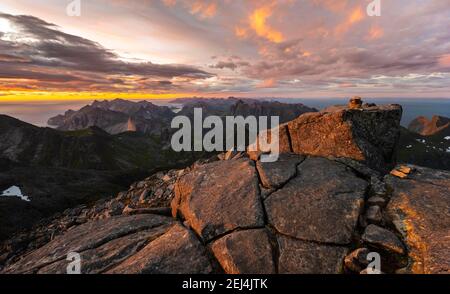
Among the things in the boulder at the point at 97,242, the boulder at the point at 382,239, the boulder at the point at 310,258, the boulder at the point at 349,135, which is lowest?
the boulder at the point at 97,242

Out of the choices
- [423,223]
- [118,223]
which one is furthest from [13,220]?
[423,223]

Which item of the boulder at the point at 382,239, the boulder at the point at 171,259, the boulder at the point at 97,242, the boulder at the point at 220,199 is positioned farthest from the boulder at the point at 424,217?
the boulder at the point at 97,242

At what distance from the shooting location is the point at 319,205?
1247 cm

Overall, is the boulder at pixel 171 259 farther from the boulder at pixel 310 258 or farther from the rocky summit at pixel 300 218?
the boulder at pixel 310 258

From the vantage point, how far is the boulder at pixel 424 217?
374 inches

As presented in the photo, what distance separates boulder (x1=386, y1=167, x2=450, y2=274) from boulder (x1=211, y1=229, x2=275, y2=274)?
5292mm

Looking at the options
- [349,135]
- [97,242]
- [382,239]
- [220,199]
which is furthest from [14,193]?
[382,239]

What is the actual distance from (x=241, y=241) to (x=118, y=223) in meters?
8.42

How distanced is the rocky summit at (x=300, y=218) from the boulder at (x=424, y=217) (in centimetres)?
4

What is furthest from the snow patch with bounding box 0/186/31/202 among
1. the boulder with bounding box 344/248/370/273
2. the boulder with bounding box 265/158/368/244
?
the boulder with bounding box 344/248/370/273
